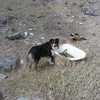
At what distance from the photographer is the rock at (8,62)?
6398 mm

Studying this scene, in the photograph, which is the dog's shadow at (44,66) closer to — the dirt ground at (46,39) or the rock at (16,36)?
the dirt ground at (46,39)

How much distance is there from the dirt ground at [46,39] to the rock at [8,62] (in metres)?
0.14

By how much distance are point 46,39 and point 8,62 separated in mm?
1745

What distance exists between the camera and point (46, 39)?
7.91 metres

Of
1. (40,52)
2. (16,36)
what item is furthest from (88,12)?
(40,52)

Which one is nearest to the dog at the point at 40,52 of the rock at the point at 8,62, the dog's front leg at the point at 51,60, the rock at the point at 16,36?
the dog's front leg at the point at 51,60

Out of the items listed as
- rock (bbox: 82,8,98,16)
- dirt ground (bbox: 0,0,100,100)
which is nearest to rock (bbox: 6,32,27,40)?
dirt ground (bbox: 0,0,100,100)

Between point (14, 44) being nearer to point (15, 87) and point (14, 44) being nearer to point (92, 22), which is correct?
point (15, 87)

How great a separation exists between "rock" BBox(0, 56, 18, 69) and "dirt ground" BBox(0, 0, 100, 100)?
139mm

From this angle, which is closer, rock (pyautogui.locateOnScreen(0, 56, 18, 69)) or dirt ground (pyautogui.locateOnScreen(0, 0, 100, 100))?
dirt ground (pyautogui.locateOnScreen(0, 0, 100, 100))

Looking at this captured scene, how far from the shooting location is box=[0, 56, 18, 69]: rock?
6.40 meters

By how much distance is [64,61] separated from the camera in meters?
6.45

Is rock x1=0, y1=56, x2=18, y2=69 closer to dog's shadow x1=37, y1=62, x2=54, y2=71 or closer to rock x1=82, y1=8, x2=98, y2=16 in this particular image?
dog's shadow x1=37, y1=62, x2=54, y2=71

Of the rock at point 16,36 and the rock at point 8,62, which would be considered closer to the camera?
the rock at point 8,62
